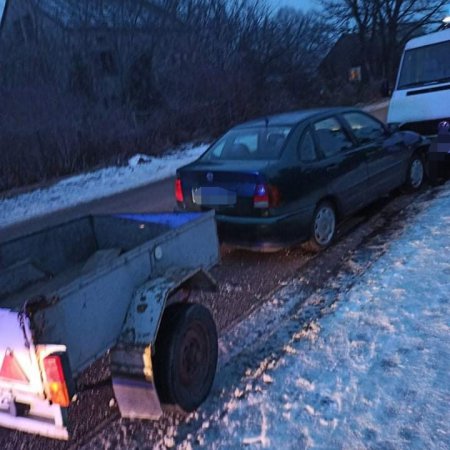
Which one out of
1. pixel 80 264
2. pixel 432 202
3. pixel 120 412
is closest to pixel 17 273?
pixel 80 264

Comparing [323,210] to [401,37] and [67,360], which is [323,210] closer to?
[67,360]

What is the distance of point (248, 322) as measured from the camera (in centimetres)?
434

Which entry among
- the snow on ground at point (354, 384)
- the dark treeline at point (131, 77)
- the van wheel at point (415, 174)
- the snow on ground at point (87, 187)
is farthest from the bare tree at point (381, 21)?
the snow on ground at point (354, 384)

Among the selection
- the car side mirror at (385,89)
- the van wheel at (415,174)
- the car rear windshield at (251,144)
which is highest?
the car rear windshield at (251,144)

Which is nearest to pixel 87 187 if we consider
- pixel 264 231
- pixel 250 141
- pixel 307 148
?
pixel 250 141

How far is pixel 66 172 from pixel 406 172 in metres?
10.2

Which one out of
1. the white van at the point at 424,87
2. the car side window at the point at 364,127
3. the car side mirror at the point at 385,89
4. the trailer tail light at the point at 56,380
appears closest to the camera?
the trailer tail light at the point at 56,380

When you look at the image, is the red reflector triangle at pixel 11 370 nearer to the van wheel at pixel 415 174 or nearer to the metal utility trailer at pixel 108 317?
the metal utility trailer at pixel 108 317

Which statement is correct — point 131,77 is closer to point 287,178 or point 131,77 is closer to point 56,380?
point 287,178

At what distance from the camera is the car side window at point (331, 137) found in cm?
593

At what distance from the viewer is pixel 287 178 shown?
533 centimetres

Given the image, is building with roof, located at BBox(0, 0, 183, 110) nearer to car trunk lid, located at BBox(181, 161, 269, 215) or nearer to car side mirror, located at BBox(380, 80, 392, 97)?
car side mirror, located at BBox(380, 80, 392, 97)

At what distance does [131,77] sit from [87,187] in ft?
33.4

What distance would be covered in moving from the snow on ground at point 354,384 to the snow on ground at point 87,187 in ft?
25.6
